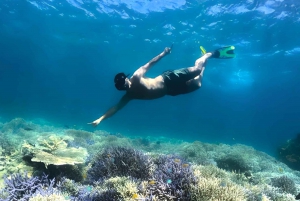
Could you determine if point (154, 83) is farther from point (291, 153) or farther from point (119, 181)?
point (291, 153)

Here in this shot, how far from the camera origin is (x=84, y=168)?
6883mm

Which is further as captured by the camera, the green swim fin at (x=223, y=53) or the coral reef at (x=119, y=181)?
the green swim fin at (x=223, y=53)

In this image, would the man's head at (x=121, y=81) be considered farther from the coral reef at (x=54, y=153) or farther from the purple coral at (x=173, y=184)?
the coral reef at (x=54, y=153)

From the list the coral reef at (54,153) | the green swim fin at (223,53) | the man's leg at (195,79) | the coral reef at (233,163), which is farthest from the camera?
the coral reef at (233,163)

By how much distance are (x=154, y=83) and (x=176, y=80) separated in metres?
0.94

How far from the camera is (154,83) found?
660 centimetres

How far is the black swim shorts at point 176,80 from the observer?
708cm

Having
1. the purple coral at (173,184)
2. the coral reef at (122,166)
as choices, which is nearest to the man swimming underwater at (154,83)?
the coral reef at (122,166)

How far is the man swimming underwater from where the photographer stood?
18.9 feet

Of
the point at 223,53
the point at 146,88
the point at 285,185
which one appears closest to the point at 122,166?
the point at 146,88

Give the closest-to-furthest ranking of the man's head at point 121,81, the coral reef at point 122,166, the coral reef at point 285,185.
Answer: the man's head at point 121,81 < the coral reef at point 122,166 < the coral reef at point 285,185

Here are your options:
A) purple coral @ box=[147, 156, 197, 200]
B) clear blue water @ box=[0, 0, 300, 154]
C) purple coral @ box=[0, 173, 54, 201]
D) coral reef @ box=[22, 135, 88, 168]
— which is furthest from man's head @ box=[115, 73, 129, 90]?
clear blue water @ box=[0, 0, 300, 154]

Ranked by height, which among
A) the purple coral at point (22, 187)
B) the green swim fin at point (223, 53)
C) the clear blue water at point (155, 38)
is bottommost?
the purple coral at point (22, 187)

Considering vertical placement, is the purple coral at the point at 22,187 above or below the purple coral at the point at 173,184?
below
